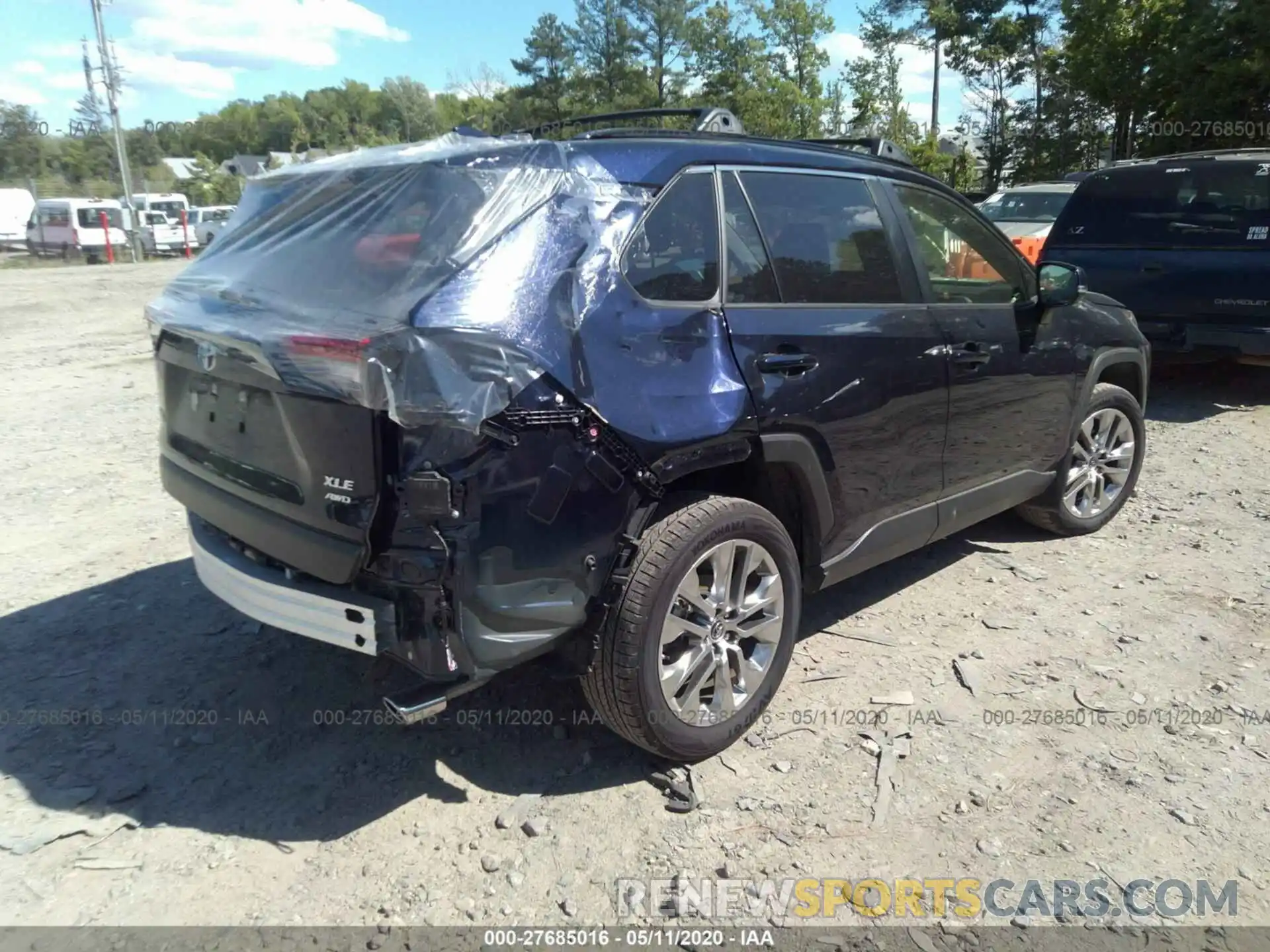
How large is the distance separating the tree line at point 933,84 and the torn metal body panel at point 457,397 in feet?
34.1

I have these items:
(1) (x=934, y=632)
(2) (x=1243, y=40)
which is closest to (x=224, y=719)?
(1) (x=934, y=632)

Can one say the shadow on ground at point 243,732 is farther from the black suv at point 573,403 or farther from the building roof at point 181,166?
the building roof at point 181,166

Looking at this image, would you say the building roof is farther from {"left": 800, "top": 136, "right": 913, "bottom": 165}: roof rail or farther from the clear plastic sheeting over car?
the clear plastic sheeting over car

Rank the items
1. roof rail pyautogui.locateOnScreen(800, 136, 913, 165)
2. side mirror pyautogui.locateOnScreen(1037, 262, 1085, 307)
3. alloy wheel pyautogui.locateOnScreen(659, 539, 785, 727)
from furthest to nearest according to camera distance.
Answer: side mirror pyautogui.locateOnScreen(1037, 262, 1085, 307), roof rail pyautogui.locateOnScreen(800, 136, 913, 165), alloy wheel pyautogui.locateOnScreen(659, 539, 785, 727)

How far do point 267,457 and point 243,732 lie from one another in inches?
43.9

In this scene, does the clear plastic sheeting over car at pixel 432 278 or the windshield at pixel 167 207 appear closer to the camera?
the clear plastic sheeting over car at pixel 432 278

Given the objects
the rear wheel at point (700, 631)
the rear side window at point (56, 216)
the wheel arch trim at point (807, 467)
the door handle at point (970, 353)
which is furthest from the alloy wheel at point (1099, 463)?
the rear side window at point (56, 216)

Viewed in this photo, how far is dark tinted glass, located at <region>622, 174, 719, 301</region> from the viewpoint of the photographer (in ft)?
9.52

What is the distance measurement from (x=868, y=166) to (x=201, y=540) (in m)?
2.78

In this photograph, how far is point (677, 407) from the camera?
287cm

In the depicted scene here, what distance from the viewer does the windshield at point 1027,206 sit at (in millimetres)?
13672

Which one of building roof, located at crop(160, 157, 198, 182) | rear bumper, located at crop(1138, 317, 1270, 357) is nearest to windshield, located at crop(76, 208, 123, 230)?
building roof, located at crop(160, 157, 198, 182)

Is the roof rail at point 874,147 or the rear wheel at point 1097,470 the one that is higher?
the roof rail at point 874,147

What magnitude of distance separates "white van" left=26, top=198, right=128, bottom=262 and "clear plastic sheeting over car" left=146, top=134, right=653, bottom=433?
97.4ft
